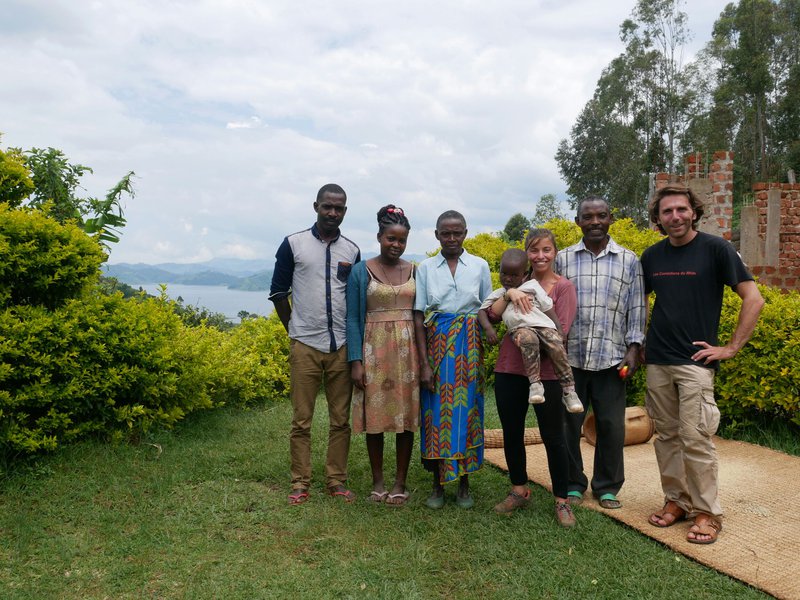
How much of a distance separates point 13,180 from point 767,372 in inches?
256

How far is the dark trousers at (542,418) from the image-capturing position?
371cm

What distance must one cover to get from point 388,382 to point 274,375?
3343 mm

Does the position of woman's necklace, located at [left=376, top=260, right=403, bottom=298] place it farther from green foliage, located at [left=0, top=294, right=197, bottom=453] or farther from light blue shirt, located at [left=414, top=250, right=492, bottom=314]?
green foliage, located at [left=0, top=294, right=197, bottom=453]

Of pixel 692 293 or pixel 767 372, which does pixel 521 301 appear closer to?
pixel 692 293

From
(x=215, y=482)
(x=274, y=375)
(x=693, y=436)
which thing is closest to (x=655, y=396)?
(x=693, y=436)

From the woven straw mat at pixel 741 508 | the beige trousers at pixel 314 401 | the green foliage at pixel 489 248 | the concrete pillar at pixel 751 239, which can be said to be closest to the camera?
the woven straw mat at pixel 741 508

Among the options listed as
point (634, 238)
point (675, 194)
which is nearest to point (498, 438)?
point (675, 194)

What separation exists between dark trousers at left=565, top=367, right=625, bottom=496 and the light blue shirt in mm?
843

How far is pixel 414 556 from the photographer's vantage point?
3.53m

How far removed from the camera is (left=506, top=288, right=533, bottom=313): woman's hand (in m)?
3.66

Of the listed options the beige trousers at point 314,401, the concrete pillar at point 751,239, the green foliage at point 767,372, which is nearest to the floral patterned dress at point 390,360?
the beige trousers at point 314,401

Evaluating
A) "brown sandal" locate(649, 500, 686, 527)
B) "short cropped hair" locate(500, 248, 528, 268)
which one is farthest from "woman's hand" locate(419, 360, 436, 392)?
"brown sandal" locate(649, 500, 686, 527)

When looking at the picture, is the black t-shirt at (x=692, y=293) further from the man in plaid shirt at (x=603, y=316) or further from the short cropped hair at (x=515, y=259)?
the short cropped hair at (x=515, y=259)

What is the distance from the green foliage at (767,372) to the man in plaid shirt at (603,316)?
80.6 inches
